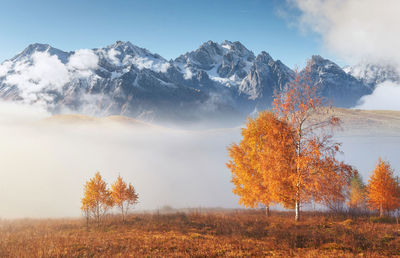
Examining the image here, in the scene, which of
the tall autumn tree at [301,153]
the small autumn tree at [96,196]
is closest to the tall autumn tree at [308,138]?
the tall autumn tree at [301,153]

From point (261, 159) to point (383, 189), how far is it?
84.4 feet

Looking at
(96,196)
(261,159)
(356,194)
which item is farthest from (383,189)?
(96,196)

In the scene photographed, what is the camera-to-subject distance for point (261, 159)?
21312 millimetres

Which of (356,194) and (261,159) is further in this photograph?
(356,194)

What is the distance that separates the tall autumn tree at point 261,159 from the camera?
20469 mm

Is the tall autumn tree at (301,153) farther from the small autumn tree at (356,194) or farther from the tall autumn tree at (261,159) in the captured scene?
the small autumn tree at (356,194)

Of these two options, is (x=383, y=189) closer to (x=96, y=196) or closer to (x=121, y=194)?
(x=121, y=194)

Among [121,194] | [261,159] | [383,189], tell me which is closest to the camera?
[261,159]

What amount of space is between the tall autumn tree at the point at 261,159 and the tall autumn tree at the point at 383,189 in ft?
69.0

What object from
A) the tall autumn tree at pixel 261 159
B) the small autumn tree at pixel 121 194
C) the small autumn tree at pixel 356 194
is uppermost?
the tall autumn tree at pixel 261 159

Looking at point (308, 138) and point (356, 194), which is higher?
point (308, 138)

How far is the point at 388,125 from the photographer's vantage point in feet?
278

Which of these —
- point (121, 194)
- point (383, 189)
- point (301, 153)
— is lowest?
Answer: point (121, 194)

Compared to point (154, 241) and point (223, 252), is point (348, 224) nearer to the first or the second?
point (223, 252)
